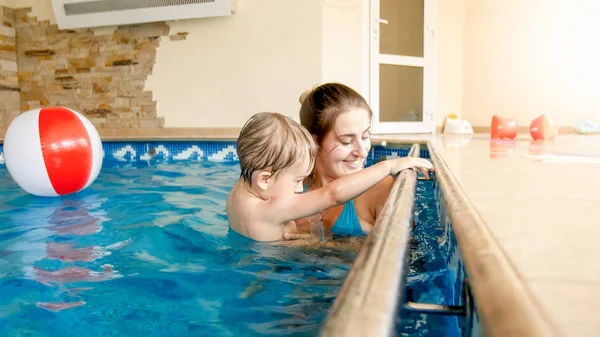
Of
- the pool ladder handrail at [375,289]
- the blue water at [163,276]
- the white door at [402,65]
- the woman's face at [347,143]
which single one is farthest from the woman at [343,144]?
the white door at [402,65]

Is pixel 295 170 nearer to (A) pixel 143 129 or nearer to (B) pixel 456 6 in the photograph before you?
(A) pixel 143 129

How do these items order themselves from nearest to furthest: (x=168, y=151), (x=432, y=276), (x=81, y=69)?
1. (x=432, y=276)
2. (x=168, y=151)
3. (x=81, y=69)

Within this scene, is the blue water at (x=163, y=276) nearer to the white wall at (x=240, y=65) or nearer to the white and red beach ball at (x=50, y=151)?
the white and red beach ball at (x=50, y=151)

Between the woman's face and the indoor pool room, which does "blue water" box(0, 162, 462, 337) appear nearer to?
the indoor pool room

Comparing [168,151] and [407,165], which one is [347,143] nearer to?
[407,165]

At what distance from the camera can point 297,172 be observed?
6.17ft

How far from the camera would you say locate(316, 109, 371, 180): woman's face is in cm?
208

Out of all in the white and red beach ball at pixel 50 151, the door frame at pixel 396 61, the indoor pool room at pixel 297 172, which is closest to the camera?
the indoor pool room at pixel 297 172

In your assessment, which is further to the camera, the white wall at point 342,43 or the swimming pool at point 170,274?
the white wall at point 342,43

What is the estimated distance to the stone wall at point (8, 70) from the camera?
7.98 metres

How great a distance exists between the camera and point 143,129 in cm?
774

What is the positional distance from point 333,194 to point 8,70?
27.0 feet

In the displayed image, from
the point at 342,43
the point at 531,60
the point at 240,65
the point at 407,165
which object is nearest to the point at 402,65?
the point at 342,43

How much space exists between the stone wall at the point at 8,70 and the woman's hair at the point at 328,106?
7.54m
